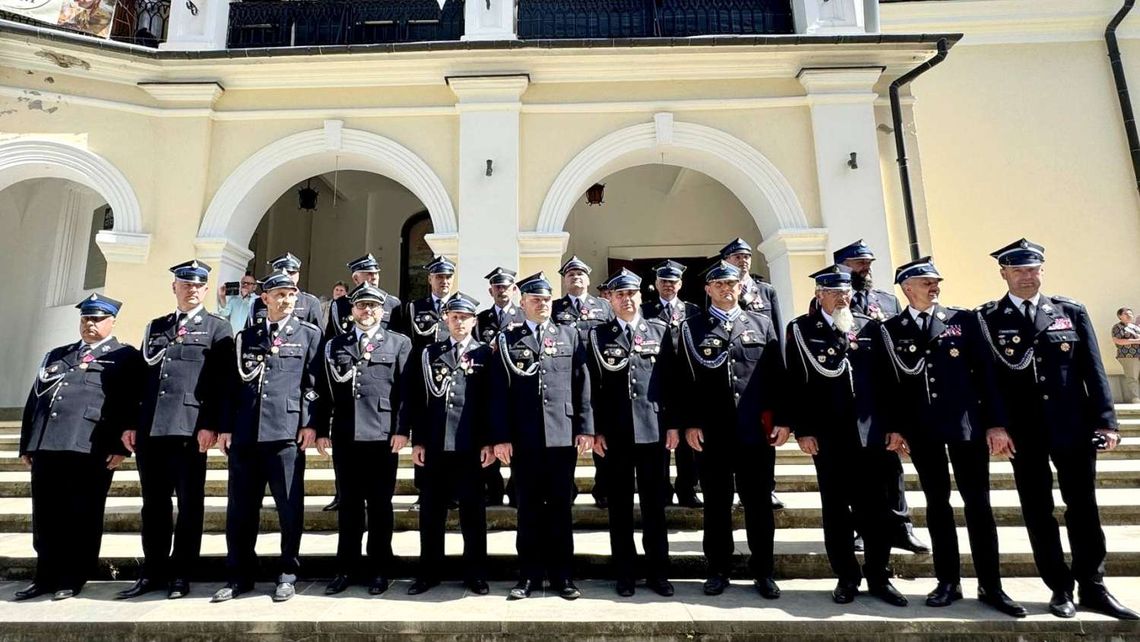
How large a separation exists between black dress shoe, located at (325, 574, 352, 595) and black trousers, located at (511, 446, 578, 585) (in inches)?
43.3

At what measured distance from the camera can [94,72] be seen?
7715 mm

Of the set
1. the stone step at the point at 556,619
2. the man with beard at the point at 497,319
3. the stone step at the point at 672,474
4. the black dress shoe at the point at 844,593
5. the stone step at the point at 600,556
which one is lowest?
the stone step at the point at 556,619

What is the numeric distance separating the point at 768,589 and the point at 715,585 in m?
0.30

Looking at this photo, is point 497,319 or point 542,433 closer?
point 542,433

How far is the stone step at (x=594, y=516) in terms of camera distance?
4598 mm

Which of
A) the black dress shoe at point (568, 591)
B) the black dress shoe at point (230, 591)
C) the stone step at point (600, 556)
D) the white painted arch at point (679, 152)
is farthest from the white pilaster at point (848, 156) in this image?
the black dress shoe at point (230, 591)

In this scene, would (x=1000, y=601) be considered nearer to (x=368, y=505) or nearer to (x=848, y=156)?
(x=368, y=505)

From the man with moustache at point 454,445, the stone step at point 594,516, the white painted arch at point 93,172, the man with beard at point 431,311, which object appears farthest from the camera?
the white painted arch at point 93,172

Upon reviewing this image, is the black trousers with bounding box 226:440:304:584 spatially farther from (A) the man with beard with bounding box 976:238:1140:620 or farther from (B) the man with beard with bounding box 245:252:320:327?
(A) the man with beard with bounding box 976:238:1140:620

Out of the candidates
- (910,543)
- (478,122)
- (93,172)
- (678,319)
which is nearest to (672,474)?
(678,319)

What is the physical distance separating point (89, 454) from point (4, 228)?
8.79 metres

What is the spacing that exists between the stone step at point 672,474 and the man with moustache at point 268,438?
1.37 metres

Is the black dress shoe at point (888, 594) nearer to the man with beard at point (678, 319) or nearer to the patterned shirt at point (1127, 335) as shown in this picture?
the man with beard at point (678, 319)

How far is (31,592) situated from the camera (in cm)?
371
